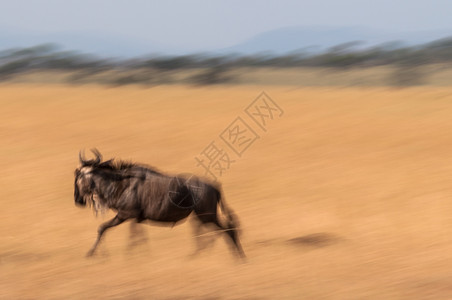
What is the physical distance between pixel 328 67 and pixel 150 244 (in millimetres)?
35183

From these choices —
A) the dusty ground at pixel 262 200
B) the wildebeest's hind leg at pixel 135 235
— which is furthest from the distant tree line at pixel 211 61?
the wildebeest's hind leg at pixel 135 235

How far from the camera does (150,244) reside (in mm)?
10781

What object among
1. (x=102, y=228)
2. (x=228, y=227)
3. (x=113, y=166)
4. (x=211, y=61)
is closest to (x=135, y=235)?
(x=102, y=228)

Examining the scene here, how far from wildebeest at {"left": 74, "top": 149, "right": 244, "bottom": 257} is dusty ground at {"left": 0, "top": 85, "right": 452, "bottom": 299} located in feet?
1.72

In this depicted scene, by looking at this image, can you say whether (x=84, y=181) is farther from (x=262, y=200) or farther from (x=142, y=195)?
(x=262, y=200)

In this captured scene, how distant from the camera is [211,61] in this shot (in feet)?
150

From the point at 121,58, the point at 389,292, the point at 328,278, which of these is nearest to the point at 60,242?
the point at 328,278

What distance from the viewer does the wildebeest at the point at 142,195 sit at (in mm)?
9742

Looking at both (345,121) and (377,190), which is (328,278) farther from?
(345,121)

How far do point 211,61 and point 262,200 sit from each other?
32.4m

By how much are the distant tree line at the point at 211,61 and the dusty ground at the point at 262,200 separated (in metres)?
10.6

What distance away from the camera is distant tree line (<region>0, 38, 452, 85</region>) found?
38.6 meters

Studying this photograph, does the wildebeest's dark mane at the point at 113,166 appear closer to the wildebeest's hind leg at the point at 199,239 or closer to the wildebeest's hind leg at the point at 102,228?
the wildebeest's hind leg at the point at 102,228

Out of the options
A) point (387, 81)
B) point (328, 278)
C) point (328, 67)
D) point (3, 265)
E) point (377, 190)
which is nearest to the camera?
point (328, 278)
